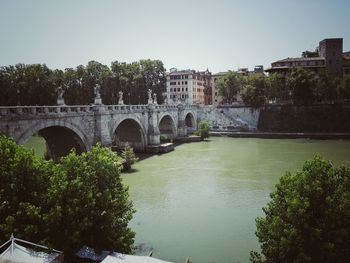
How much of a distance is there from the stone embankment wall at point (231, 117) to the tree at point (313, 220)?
51.9m

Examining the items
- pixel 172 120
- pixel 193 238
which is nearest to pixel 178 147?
pixel 172 120

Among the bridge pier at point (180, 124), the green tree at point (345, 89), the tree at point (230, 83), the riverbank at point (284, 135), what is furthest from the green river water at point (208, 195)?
the tree at point (230, 83)

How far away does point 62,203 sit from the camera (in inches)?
488

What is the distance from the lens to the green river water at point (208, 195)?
16.0 meters

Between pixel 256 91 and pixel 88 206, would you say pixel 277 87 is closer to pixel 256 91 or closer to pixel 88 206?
pixel 256 91

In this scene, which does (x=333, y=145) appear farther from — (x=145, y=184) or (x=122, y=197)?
(x=122, y=197)

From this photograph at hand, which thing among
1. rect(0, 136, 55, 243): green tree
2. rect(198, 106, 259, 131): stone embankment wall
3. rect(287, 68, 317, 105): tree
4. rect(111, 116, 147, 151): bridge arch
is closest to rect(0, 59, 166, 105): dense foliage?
rect(198, 106, 259, 131): stone embankment wall

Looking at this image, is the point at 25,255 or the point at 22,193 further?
the point at 22,193

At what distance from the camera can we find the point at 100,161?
13867 millimetres

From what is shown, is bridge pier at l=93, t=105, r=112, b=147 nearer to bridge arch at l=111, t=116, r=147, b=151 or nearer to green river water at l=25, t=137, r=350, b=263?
green river water at l=25, t=137, r=350, b=263

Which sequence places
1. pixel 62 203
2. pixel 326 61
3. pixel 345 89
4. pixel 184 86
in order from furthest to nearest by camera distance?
pixel 184 86, pixel 326 61, pixel 345 89, pixel 62 203

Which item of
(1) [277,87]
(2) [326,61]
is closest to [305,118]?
(1) [277,87]

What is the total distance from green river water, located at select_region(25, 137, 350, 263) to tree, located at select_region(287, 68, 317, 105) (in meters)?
15.4

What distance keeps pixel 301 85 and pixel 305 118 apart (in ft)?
19.9
